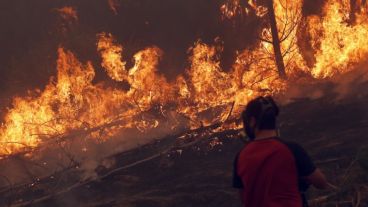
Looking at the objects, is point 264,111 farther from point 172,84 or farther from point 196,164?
point 172,84

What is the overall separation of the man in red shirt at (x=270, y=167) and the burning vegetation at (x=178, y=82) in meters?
8.93

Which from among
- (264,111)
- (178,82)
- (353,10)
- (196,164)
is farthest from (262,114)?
(353,10)

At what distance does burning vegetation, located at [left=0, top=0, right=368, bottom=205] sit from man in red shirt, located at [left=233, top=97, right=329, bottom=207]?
8.93m

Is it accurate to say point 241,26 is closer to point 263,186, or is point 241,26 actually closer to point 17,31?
point 17,31

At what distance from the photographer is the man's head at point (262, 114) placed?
3307 millimetres

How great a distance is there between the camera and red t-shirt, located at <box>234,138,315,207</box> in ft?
10.5

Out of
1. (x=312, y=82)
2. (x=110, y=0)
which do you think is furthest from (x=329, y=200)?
(x=110, y=0)

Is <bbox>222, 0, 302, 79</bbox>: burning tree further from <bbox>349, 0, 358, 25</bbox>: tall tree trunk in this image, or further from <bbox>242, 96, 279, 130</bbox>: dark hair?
<bbox>242, 96, 279, 130</bbox>: dark hair

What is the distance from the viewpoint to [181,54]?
15141 mm

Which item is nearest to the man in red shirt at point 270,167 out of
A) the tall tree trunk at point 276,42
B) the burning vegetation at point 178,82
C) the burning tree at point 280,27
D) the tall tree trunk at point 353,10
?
the burning vegetation at point 178,82

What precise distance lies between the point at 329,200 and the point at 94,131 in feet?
27.6

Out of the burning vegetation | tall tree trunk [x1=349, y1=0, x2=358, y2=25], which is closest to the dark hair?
the burning vegetation

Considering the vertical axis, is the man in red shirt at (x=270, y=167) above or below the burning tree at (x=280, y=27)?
below

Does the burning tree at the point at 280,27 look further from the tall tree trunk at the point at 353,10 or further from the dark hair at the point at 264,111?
the dark hair at the point at 264,111
